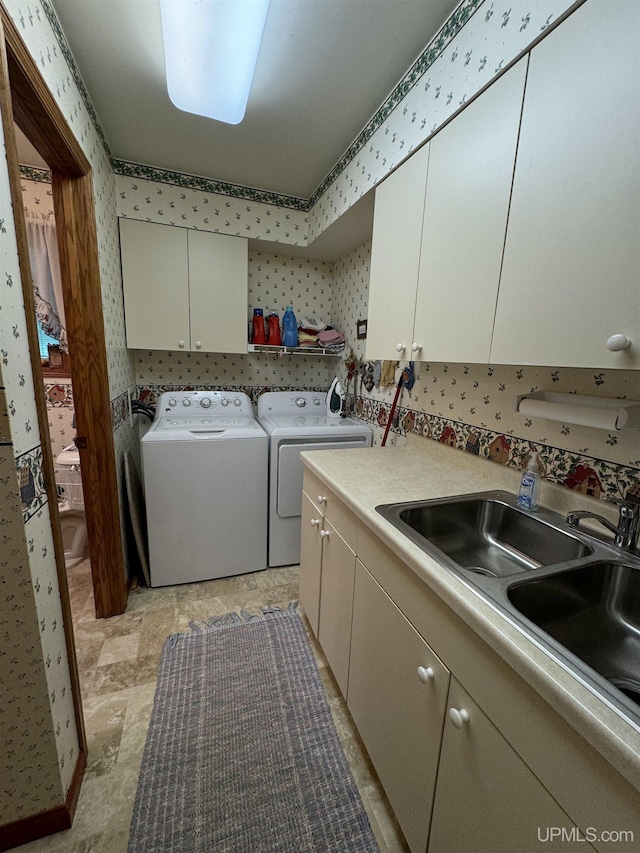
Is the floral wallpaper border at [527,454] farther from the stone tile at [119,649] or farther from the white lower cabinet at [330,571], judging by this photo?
the stone tile at [119,649]

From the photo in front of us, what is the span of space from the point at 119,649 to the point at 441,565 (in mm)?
1703

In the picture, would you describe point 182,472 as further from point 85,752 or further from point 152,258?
point 152,258

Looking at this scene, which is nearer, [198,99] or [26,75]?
[26,75]

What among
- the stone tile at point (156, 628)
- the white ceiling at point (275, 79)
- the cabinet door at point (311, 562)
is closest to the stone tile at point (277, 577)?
the cabinet door at point (311, 562)

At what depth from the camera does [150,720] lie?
1.34m

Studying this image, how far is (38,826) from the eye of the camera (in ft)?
3.26

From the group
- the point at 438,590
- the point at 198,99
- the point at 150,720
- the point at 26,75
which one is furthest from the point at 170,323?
the point at 438,590

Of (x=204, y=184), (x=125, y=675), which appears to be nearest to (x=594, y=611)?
(x=125, y=675)

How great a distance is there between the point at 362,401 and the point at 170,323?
1428 mm

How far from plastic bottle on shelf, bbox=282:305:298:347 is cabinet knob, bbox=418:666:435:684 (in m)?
2.25

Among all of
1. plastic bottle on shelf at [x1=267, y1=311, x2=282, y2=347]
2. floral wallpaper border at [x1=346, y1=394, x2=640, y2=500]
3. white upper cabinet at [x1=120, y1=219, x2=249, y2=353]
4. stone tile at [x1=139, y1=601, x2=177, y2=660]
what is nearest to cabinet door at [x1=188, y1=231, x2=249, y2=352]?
white upper cabinet at [x1=120, y1=219, x2=249, y2=353]

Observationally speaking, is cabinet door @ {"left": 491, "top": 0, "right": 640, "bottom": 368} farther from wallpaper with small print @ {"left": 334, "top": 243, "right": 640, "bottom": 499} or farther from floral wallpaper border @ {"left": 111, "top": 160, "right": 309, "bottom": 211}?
floral wallpaper border @ {"left": 111, "top": 160, "right": 309, "bottom": 211}

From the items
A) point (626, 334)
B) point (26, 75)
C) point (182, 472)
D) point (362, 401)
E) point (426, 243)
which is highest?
point (26, 75)

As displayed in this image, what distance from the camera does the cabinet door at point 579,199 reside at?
0.69m
